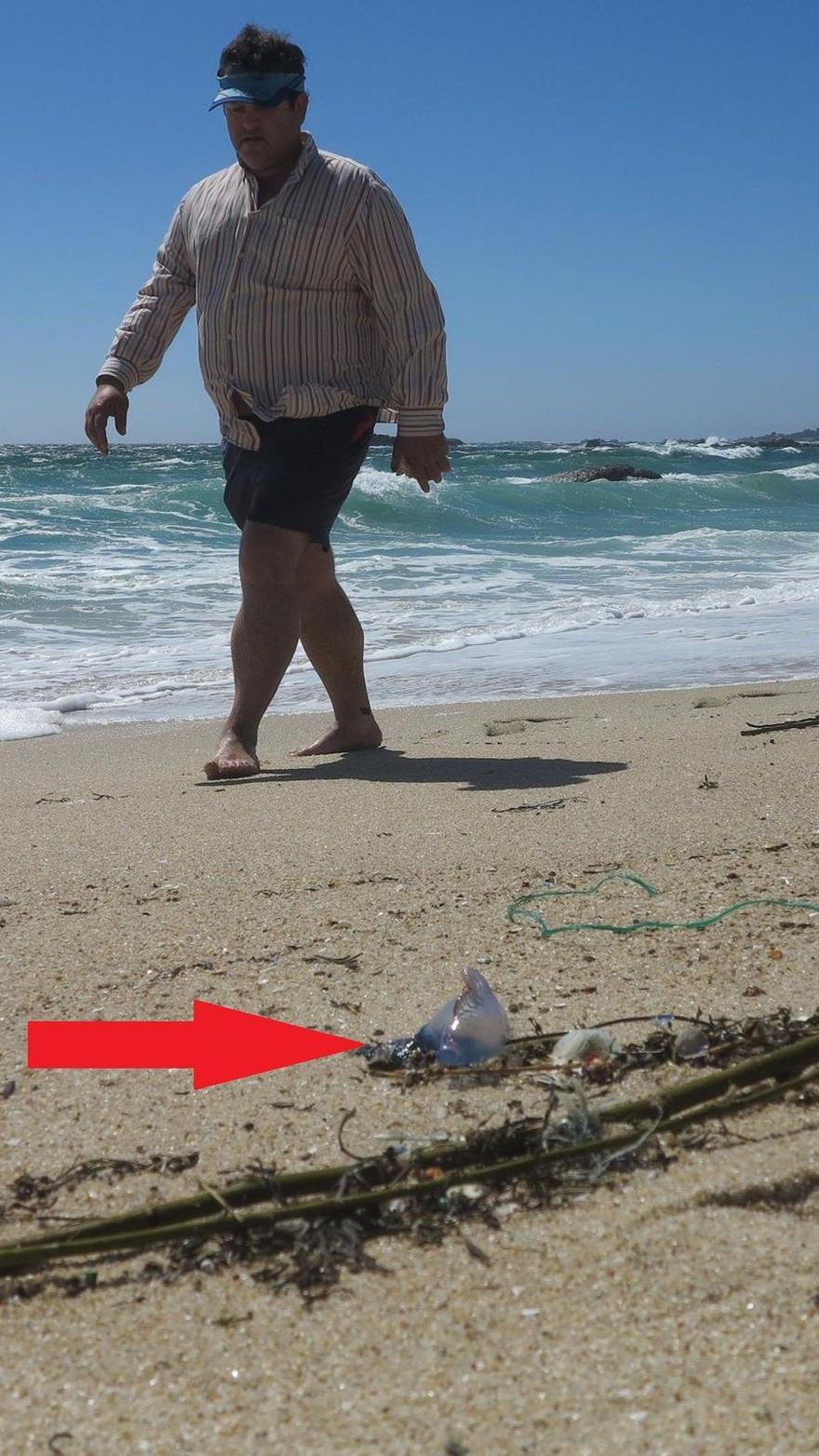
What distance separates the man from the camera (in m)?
3.30

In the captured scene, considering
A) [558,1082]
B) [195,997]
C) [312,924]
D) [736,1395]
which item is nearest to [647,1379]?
[736,1395]

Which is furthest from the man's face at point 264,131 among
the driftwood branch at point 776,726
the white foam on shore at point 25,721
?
the white foam on shore at point 25,721

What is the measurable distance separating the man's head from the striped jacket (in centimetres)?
7

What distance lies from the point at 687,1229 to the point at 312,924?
0.90 m

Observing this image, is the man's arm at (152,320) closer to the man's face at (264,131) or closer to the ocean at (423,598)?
the man's face at (264,131)

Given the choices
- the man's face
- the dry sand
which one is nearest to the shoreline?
the dry sand

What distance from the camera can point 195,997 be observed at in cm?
168

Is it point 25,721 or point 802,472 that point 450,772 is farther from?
point 802,472

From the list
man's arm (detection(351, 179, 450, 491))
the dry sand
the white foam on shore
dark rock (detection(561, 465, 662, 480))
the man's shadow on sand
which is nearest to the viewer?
the dry sand

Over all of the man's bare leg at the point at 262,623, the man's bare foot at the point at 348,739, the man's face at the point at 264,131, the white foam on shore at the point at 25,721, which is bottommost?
the white foam on shore at the point at 25,721

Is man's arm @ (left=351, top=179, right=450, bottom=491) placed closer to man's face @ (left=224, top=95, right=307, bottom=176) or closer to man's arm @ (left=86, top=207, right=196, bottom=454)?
man's face @ (left=224, top=95, right=307, bottom=176)

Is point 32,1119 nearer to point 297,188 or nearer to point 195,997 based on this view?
point 195,997

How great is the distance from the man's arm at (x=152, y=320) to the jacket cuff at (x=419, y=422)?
2.32 ft

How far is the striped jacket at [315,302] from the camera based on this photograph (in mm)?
3309
